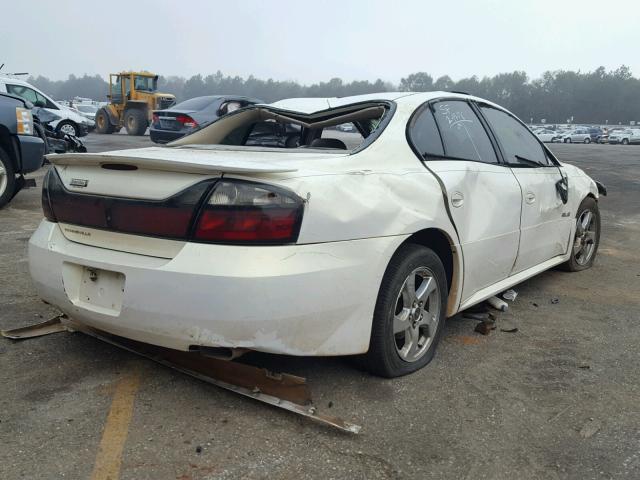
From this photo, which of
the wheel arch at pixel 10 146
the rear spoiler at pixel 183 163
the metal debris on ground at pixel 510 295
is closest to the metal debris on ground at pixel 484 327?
the metal debris on ground at pixel 510 295

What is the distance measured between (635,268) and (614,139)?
4827cm

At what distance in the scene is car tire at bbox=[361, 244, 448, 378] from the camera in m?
2.78

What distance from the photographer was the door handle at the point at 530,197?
12.8 ft

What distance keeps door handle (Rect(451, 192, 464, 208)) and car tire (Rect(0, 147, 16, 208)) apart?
5.74 m

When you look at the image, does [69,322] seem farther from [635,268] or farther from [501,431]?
[635,268]

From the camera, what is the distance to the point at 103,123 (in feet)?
89.4

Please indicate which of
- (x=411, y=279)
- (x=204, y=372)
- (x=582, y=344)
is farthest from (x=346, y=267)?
(x=582, y=344)

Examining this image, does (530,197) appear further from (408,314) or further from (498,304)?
(408,314)

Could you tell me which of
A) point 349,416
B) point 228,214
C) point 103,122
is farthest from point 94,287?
point 103,122

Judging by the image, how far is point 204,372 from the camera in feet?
9.13

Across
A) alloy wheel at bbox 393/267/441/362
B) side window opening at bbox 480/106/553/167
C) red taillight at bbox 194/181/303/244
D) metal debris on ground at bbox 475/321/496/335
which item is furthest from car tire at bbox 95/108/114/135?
red taillight at bbox 194/181/303/244

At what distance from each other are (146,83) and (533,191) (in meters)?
25.9

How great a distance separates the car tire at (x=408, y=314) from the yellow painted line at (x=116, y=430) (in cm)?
→ 110

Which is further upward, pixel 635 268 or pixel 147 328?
pixel 147 328
